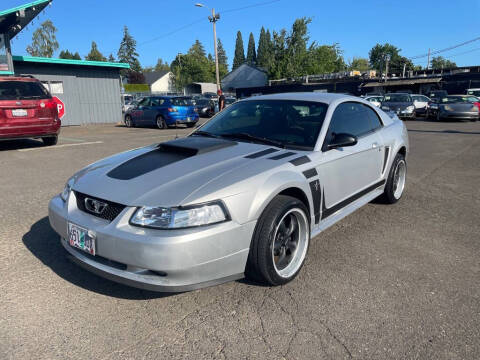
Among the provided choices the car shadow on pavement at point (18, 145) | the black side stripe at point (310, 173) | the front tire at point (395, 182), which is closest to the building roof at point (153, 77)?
the car shadow on pavement at point (18, 145)

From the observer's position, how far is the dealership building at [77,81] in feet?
51.3

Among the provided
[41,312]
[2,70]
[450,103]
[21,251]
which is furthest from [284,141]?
[450,103]

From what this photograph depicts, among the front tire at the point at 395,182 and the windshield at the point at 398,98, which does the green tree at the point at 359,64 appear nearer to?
the windshield at the point at 398,98

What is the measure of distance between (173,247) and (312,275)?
4.29 ft

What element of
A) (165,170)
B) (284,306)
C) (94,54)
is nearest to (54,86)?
(165,170)

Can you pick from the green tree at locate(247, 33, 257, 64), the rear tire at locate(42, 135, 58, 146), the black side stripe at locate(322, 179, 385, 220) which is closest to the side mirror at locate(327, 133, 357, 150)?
the black side stripe at locate(322, 179, 385, 220)

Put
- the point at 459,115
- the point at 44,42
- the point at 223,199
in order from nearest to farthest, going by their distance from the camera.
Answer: the point at 223,199 → the point at 459,115 → the point at 44,42

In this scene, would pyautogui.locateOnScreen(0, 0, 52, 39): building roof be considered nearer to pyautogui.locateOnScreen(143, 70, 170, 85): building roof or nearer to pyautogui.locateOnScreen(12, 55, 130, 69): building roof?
pyautogui.locateOnScreen(12, 55, 130, 69): building roof

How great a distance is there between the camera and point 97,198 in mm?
2510

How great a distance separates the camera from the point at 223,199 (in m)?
2.33

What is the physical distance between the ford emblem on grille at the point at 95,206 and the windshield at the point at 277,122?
61.6 inches

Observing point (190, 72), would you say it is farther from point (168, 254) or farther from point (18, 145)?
point (168, 254)

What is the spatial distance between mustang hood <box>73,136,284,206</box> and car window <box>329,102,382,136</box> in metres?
0.88

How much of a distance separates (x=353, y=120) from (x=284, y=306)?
2.30 meters
